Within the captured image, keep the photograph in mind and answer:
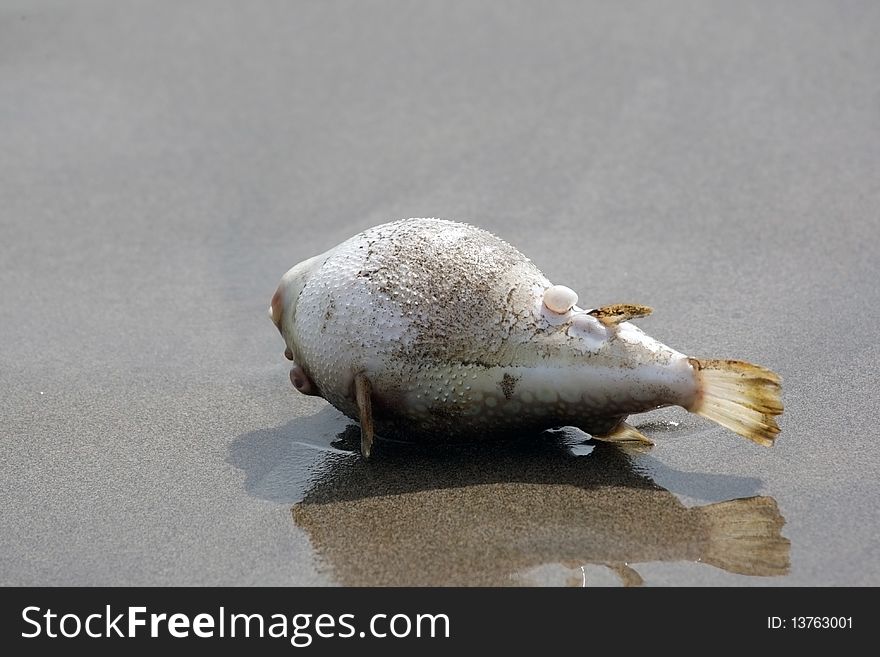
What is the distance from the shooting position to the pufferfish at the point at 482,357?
139 inches

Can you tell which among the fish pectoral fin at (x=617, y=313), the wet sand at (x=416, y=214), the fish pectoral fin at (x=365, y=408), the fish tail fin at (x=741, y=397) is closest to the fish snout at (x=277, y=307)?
the wet sand at (x=416, y=214)

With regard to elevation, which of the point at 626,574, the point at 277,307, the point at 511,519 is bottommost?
the point at 626,574

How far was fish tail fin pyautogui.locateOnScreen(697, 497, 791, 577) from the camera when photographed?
123 inches

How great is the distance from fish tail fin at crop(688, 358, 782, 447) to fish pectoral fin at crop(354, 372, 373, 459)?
98 centimetres

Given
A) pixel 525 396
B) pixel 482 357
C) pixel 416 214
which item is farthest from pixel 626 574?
pixel 416 214

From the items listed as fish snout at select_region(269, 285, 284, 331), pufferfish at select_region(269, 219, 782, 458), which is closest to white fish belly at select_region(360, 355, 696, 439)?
pufferfish at select_region(269, 219, 782, 458)

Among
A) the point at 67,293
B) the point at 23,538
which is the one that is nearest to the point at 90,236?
the point at 67,293

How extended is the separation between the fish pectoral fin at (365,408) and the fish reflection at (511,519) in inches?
3.8

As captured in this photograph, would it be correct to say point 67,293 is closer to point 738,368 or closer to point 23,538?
point 23,538

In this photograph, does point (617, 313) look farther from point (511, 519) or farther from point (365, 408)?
point (365, 408)

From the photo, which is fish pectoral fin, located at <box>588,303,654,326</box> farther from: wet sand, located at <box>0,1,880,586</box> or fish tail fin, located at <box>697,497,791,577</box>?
→ fish tail fin, located at <box>697,497,791,577</box>

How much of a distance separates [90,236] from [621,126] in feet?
8.87

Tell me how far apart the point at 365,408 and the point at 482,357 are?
39 cm

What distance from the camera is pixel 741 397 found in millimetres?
3473
